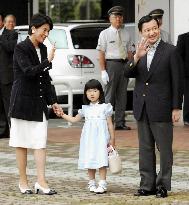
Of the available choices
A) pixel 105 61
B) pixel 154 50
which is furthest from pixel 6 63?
pixel 154 50

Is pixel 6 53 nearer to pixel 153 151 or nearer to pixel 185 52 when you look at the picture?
pixel 185 52

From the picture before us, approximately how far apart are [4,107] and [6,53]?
978 mm

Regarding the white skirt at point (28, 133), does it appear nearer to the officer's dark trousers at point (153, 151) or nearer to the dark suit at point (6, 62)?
the officer's dark trousers at point (153, 151)

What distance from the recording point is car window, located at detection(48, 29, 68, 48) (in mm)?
19031

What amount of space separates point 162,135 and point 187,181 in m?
1.28

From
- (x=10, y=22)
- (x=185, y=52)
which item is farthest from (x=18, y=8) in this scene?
(x=10, y=22)

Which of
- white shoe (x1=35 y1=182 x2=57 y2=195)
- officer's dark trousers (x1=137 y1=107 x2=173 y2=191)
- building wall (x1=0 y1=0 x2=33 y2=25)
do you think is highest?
building wall (x1=0 y1=0 x2=33 y2=25)

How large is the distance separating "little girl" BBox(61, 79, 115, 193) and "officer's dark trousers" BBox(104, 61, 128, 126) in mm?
5776

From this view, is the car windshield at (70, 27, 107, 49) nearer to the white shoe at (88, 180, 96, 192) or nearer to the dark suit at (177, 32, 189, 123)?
the dark suit at (177, 32, 189, 123)

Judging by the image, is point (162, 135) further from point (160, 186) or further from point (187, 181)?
point (187, 181)

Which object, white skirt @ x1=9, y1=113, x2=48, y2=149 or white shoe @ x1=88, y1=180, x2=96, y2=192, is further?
white shoe @ x1=88, y1=180, x2=96, y2=192

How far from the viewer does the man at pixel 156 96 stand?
32.4 ft

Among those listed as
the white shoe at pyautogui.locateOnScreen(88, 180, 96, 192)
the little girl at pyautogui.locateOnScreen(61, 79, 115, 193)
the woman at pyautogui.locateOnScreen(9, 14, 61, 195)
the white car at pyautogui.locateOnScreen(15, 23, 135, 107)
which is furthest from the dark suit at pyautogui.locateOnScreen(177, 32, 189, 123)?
the woman at pyautogui.locateOnScreen(9, 14, 61, 195)

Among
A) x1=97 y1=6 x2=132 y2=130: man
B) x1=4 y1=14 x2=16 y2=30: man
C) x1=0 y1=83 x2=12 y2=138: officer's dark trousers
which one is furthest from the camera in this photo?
x1=97 y1=6 x2=132 y2=130: man
